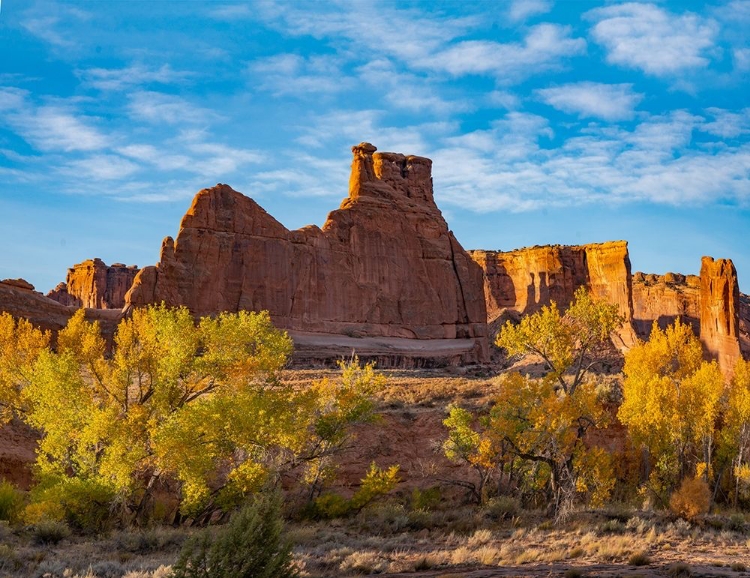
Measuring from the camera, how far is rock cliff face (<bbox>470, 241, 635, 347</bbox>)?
9862 centimetres

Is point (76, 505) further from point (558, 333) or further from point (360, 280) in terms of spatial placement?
point (360, 280)

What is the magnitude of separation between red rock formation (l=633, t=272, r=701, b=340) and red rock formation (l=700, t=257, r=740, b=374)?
35.2m

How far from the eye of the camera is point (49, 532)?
16234 mm

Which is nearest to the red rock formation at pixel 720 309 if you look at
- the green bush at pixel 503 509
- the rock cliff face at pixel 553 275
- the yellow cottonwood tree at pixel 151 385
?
the rock cliff face at pixel 553 275

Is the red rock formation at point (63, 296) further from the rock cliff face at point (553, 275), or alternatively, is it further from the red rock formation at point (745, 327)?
the red rock formation at point (745, 327)

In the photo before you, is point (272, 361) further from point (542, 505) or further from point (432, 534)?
point (542, 505)

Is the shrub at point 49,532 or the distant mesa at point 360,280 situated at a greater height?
the distant mesa at point 360,280

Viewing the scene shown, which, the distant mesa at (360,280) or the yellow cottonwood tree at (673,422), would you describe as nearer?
the yellow cottonwood tree at (673,422)

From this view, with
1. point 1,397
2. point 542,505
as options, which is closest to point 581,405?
point 542,505

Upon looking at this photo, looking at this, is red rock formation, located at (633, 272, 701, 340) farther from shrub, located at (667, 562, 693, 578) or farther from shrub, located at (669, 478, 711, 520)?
shrub, located at (667, 562, 693, 578)

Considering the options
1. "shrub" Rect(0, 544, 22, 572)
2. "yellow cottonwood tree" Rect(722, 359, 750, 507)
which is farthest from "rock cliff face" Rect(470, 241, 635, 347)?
"shrub" Rect(0, 544, 22, 572)

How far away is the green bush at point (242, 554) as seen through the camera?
33.8ft

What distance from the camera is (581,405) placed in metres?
21.4

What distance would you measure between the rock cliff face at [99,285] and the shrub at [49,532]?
359 ft
